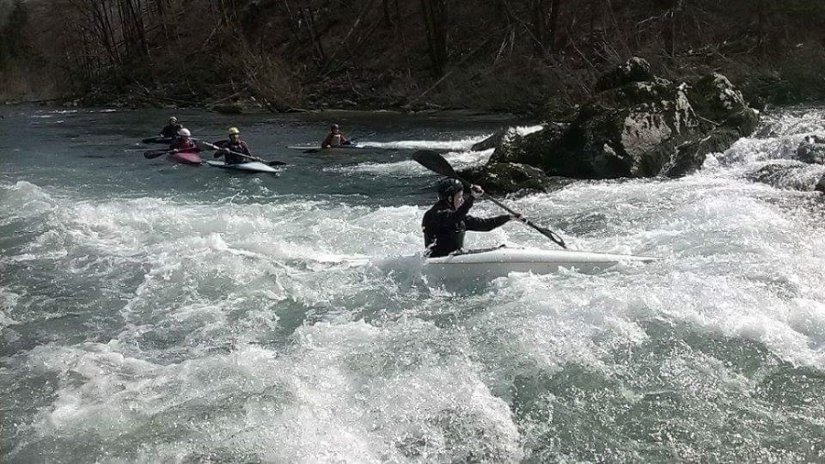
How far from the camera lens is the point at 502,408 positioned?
4867mm

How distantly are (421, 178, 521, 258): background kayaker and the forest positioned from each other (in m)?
12.3

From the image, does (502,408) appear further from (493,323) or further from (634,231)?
(634,231)

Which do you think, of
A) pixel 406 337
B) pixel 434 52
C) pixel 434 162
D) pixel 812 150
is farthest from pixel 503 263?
pixel 434 52

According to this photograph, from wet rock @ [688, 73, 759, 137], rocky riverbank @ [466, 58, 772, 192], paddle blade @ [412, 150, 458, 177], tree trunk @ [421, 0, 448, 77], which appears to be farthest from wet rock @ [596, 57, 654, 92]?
tree trunk @ [421, 0, 448, 77]

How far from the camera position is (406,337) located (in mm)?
6062

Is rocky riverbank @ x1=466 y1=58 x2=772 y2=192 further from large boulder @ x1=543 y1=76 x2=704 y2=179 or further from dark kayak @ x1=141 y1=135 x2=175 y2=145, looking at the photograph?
dark kayak @ x1=141 y1=135 x2=175 y2=145

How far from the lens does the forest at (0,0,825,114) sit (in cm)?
2144

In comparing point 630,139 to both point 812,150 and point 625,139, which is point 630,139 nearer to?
point 625,139

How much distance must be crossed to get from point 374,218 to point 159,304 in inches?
155

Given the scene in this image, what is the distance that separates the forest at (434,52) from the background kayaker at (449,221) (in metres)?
12.3

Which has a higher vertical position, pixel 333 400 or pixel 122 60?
pixel 122 60

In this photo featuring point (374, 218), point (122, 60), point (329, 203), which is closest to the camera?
point (374, 218)

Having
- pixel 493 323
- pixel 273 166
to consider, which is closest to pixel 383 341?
pixel 493 323

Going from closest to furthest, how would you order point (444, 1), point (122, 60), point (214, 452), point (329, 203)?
point (214, 452) → point (329, 203) → point (444, 1) → point (122, 60)
